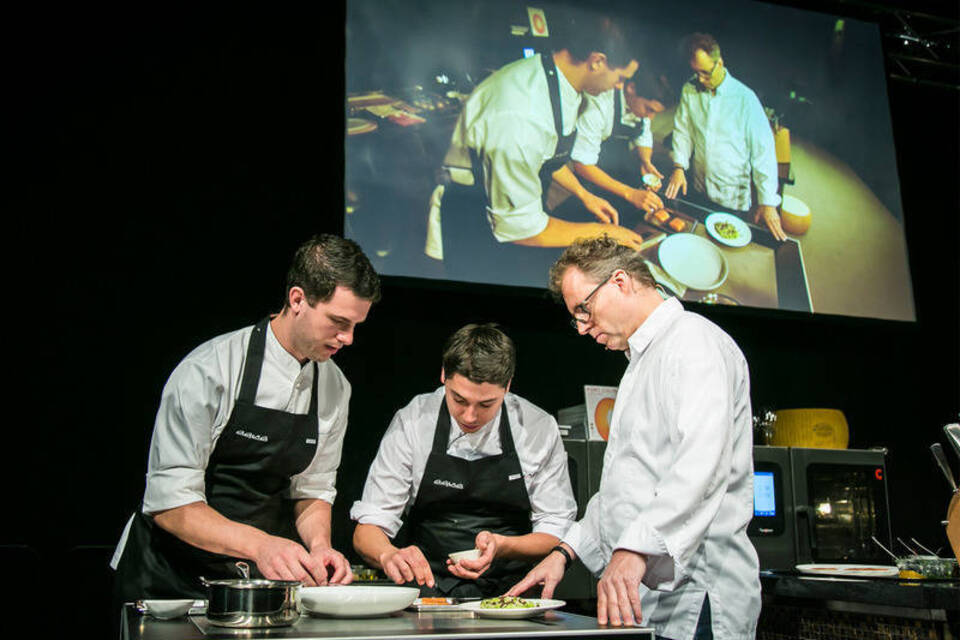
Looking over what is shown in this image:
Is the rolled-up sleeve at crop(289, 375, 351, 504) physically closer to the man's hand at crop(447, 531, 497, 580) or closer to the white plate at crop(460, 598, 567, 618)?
the man's hand at crop(447, 531, 497, 580)

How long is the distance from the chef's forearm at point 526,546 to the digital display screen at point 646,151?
1.19 metres

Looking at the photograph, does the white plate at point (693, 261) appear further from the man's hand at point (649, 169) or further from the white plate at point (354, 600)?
the white plate at point (354, 600)

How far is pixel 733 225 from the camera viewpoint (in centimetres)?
405

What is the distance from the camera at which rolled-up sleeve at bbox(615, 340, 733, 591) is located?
1.72 meters

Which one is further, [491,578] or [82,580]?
[82,580]

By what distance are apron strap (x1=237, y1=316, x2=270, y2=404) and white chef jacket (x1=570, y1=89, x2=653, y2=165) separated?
191 cm

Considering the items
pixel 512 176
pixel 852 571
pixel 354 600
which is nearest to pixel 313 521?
pixel 354 600

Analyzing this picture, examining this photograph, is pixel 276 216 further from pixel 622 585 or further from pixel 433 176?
pixel 622 585

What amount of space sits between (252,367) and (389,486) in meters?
0.71

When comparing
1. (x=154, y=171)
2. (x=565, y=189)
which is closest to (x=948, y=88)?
(x=565, y=189)

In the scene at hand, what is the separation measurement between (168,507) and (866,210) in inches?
140

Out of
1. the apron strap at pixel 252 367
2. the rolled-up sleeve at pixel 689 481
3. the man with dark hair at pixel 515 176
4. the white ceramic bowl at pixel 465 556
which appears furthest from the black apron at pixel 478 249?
the rolled-up sleeve at pixel 689 481

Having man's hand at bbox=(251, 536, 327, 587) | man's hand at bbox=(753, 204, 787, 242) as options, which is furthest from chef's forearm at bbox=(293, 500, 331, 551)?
man's hand at bbox=(753, 204, 787, 242)

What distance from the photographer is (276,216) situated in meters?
3.56
